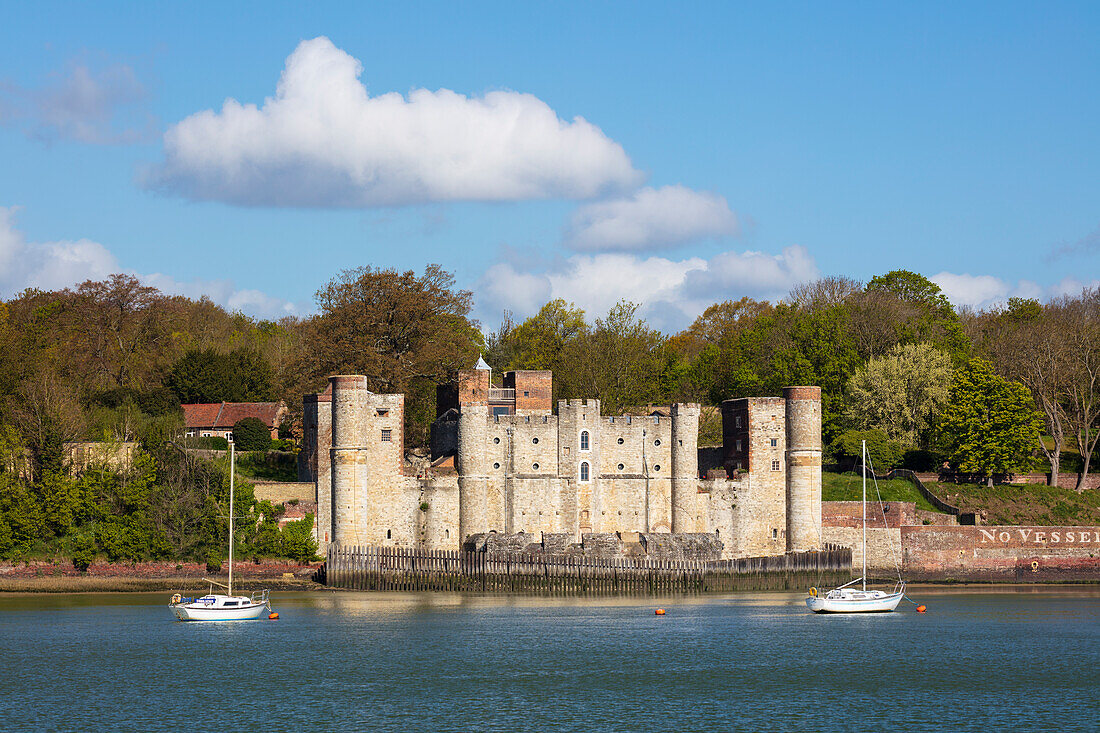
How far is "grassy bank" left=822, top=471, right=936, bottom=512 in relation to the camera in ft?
214

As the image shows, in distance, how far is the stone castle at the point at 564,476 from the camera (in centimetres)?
5681

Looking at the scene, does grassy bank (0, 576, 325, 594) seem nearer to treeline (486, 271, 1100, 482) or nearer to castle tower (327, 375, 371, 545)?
castle tower (327, 375, 371, 545)

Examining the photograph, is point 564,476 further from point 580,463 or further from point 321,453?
point 321,453

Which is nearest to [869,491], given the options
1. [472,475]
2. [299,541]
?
[472,475]

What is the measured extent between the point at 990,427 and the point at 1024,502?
14.0 feet

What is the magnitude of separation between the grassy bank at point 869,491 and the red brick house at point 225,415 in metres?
32.5

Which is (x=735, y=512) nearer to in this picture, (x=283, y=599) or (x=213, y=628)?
(x=283, y=599)

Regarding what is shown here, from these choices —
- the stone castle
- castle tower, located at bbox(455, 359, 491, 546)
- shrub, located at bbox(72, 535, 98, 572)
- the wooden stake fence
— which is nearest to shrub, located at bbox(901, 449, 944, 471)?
the stone castle

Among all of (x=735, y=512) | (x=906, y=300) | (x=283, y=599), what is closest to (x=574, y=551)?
(x=735, y=512)

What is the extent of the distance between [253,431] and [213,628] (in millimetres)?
28340

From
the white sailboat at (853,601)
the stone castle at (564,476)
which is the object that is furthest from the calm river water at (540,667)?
the stone castle at (564,476)

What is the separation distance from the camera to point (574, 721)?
32125 mm

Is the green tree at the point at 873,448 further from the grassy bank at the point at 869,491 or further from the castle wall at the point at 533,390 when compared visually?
the castle wall at the point at 533,390

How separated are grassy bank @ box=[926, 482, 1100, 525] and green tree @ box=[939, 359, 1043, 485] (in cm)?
→ 120
